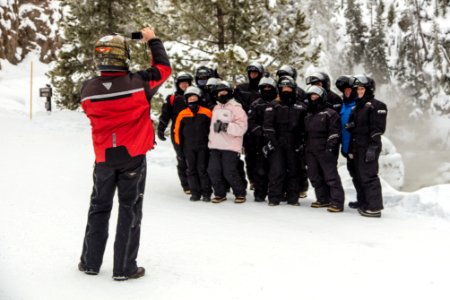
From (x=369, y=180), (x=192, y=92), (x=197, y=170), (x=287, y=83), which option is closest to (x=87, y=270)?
(x=197, y=170)

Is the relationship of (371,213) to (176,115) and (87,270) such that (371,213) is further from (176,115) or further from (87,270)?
(87,270)

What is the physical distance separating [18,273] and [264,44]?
1047 cm

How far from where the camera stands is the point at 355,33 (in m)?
43.1

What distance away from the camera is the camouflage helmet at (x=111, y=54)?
13.4 feet

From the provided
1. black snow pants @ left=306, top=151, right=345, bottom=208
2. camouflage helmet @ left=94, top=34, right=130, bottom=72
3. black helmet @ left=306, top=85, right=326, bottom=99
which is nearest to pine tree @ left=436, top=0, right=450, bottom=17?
black helmet @ left=306, top=85, right=326, bottom=99

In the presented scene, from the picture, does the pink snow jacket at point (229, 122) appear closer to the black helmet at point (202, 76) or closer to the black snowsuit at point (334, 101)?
the black helmet at point (202, 76)

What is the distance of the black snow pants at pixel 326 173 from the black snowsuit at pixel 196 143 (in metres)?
1.70

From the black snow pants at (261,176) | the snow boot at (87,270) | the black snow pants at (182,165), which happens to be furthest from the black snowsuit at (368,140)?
the snow boot at (87,270)

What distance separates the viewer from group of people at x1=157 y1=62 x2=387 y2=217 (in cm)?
748

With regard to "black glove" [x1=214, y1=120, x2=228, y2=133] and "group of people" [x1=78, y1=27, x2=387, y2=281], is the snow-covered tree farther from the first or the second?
"black glove" [x1=214, y1=120, x2=228, y2=133]

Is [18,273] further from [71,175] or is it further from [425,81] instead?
[425,81]

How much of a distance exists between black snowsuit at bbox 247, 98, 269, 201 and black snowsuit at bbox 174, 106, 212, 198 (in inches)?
29.1

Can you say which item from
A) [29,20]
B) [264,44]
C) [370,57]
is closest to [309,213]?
[264,44]

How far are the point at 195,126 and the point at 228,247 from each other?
316cm
